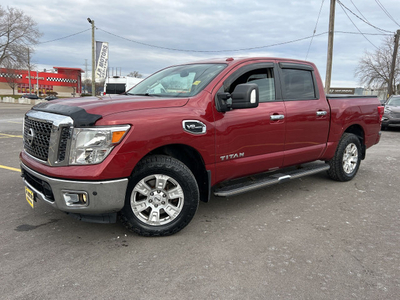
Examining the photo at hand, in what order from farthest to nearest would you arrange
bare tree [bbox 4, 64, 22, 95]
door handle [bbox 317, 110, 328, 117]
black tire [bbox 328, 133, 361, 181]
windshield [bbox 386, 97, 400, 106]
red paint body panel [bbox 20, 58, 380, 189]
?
bare tree [bbox 4, 64, 22, 95], windshield [bbox 386, 97, 400, 106], black tire [bbox 328, 133, 361, 181], door handle [bbox 317, 110, 328, 117], red paint body panel [bbox 20, 58, 380, 189]

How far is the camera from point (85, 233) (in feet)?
11.4

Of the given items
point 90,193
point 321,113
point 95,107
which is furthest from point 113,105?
point 321,113

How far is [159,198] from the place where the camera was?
3.32 metres

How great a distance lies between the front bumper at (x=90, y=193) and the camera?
9.53 ft

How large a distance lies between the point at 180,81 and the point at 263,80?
3.53 feet

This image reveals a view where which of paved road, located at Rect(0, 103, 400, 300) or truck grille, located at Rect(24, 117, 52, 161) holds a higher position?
truck grille, located at Rect(24, 117, 52, 161)

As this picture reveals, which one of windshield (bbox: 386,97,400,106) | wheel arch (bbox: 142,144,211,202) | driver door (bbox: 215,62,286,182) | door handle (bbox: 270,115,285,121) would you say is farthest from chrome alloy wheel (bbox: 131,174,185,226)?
windshield (bbox: 386,97,400,106)

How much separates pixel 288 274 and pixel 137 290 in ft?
4.03

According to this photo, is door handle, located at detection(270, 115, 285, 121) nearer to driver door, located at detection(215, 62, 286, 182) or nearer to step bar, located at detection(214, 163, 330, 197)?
driver door, located at detection(215, 62, 286, 182)

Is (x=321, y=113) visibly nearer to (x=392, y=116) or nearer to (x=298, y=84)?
(x=298, y=84)

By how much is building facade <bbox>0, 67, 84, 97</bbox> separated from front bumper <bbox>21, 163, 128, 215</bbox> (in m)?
72.3

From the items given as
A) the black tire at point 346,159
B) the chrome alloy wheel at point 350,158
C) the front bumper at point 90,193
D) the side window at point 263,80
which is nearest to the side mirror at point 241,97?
the side window at point 263,80

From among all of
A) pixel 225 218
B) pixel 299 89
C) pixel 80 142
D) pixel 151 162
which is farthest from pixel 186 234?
pixel 299 89

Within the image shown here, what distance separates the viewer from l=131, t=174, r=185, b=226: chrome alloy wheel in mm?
3242
